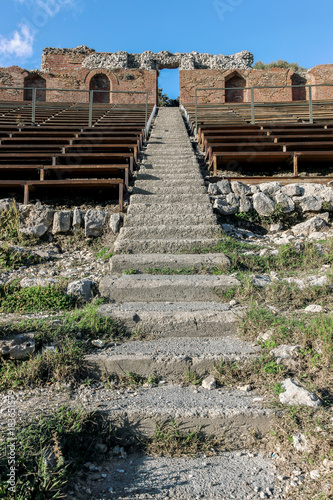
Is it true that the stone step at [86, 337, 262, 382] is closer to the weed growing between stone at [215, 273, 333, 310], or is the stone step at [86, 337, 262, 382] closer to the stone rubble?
the weed growing between stone at [215, 273, 333, 310]

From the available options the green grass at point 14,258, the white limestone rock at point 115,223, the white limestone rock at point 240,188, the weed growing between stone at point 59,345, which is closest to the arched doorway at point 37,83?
the white limestone rock at point 240,188

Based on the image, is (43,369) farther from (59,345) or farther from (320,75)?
(320,75)

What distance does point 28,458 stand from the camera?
61.6 inches

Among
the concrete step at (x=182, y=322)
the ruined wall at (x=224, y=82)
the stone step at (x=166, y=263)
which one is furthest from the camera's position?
the ruined wall at (x=224, y=82)

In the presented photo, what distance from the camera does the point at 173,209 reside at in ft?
15.7

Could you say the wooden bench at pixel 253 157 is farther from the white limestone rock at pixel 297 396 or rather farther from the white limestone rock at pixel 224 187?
the white limestone rock at pixel 297 396

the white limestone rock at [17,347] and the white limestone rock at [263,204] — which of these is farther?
the white limestone rock at [263,204]

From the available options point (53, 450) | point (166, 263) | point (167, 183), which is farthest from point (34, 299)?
point (167, 183)

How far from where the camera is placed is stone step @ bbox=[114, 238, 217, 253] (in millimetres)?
4055

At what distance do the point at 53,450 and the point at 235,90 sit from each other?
18.2 meters

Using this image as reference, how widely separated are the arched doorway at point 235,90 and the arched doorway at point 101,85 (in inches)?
243

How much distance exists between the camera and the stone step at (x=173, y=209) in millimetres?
4758

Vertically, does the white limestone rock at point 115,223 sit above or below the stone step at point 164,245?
above

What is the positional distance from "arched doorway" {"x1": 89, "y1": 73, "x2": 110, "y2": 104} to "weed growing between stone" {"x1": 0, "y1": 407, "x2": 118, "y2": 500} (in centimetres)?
1771
